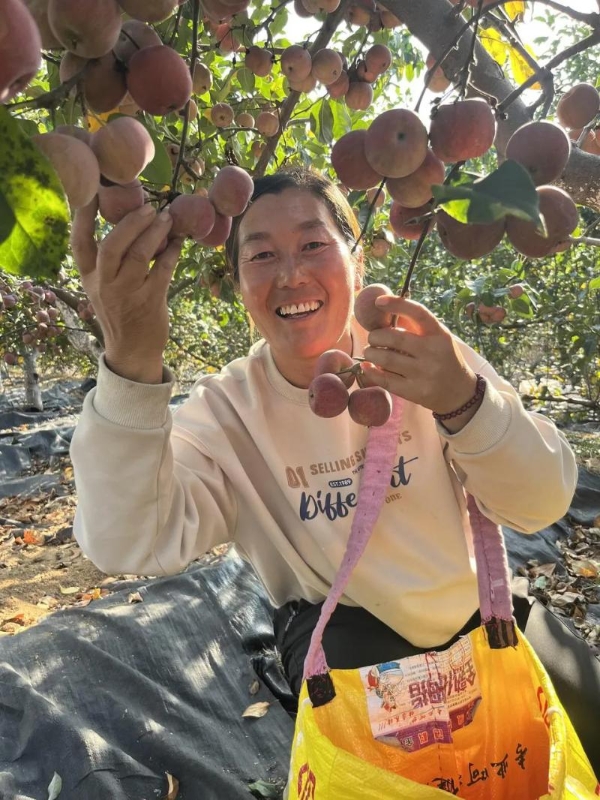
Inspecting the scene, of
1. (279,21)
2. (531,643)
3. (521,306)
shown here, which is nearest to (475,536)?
(531,643)

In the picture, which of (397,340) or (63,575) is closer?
(397,340)

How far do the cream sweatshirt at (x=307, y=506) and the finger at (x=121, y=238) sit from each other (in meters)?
0.63

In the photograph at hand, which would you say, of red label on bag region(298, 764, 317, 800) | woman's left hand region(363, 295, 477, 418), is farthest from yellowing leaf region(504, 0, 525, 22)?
red label on bag region(298, 764, 317, 800)

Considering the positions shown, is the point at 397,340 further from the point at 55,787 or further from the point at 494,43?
the point at 55,787

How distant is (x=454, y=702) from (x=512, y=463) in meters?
0.61

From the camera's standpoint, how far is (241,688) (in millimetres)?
2488

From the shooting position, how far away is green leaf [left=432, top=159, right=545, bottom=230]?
46 centimetres

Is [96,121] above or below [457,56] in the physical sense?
below

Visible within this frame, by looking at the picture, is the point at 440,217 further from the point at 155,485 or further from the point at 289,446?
the point at 289,446

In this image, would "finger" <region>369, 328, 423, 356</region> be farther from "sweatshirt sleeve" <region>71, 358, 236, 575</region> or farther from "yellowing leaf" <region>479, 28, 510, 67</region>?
"yellowing leaf" <region>479, 28, 510, 67</region>

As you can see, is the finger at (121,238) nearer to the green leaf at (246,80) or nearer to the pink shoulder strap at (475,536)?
the pink shoulder strap at (475,536)

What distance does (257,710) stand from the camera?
7.75ft

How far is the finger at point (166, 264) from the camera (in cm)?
83

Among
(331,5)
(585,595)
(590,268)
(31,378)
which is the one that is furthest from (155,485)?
(31,378)
